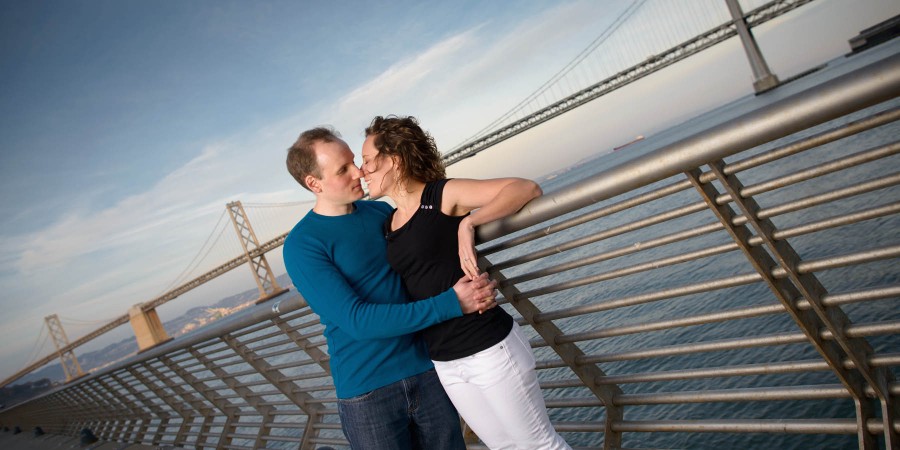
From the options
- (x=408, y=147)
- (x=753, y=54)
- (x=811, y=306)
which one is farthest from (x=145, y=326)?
(x=811, y=306)

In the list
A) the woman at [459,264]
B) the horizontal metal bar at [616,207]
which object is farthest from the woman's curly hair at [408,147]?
the horizontal metal bar at [616,207]

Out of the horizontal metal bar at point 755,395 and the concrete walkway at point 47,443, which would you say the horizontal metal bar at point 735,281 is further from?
the concrete walkway at point 47,443

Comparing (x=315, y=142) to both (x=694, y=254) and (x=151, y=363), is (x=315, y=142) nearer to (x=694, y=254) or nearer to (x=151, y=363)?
(x=694, y=254)

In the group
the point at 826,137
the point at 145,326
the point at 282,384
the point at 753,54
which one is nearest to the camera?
the point at 826,137

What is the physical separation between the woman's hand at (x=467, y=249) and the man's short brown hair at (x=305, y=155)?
0.45m

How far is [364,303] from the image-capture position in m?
1.35

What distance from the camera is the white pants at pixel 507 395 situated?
1263 mm

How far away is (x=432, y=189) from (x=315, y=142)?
38 cm

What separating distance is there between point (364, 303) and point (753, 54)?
128 feet

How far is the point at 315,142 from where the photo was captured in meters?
1.52

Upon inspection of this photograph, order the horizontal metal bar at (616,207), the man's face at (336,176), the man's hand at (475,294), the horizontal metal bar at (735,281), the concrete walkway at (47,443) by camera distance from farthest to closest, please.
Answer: the concrete walkway at (47,443) → the man's face at (336,176) → the man's hand at (475,294) → the horizontal metal bar at (616,207) → the horizontal metal bar at (735,281)

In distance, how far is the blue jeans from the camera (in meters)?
1.44

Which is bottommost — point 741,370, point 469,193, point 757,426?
point 757,426

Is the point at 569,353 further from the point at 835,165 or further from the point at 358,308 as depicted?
the point at 835,165
